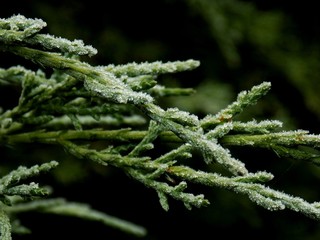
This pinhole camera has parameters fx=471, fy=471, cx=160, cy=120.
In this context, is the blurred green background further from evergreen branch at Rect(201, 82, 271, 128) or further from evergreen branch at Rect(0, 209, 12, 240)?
evergreen branch at Rect(201, 82, 271, 128)

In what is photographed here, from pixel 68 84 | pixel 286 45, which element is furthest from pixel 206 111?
pixel 68 84

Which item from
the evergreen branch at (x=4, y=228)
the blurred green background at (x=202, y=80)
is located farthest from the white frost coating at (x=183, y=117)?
the blurred green background at (x=202, y=80)

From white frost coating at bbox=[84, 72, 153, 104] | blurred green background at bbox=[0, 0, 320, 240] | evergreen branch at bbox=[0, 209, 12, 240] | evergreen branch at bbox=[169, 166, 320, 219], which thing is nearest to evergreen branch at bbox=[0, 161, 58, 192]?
evergreen branch at bbox=[0, 209, 12, 240]

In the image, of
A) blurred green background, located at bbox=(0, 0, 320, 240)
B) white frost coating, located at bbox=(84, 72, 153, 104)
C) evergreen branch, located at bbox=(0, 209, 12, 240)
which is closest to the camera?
white frost coating, located at bbox=(84, 72, 153, 104)

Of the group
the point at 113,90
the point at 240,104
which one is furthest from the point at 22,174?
the point at 240,104

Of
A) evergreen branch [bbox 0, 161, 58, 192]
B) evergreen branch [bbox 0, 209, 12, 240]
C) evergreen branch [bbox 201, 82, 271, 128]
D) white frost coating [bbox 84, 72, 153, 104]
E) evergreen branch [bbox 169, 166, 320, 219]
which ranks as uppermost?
evergreen branch [bbox 201, 82, 271, 128]

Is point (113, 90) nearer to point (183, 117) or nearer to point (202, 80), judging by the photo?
point (183, 117)

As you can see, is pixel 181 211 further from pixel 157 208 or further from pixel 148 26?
pixel 148 26

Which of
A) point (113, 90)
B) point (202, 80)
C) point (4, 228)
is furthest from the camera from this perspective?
point (202, 80)

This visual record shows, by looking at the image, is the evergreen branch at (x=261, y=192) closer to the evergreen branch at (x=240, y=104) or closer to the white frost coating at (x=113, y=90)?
the evergreen branch at (x=240, y=104)
